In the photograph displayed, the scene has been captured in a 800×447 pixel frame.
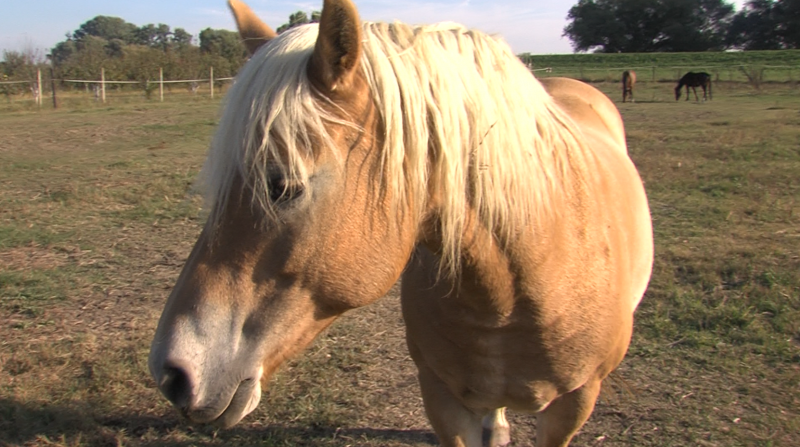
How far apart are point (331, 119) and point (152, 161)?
27.2 ft

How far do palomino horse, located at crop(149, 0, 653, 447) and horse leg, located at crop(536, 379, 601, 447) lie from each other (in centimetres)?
49

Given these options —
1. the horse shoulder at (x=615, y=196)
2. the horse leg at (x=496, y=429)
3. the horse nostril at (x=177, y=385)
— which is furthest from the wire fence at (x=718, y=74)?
the horse nostril at (x=177, y=385)

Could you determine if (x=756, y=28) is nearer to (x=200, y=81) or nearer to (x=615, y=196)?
(x=200, y=81)

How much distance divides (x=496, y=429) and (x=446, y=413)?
0.51m

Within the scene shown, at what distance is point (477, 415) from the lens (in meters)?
2.18

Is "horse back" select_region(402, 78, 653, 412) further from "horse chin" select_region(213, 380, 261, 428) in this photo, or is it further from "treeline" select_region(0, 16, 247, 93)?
"treeline" select_region(0, 16, 247, 93)

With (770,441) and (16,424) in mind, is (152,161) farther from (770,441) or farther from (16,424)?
(770,441)

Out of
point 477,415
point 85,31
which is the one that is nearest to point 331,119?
point 477,415

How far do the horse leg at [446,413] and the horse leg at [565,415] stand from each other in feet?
0.81

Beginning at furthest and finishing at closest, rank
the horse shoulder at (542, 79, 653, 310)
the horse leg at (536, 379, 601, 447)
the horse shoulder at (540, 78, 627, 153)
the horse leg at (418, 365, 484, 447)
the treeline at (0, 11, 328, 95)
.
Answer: the treeline at (0, 11, 328, 95), the horse shoulder at (540, 78, 627, 153), the horse leg at (418, 365, 484, 447), the horse leg at (536, 379, 601, 447), the horse shoulder at (542, 79, 653, 310)

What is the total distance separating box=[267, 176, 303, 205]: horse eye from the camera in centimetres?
114

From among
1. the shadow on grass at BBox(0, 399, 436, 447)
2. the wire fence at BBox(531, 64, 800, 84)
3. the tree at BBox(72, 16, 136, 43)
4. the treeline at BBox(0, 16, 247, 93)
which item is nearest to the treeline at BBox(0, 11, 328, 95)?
the treeline at BBox(0, 16, 247, 93)

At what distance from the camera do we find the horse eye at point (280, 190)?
1.14 metres

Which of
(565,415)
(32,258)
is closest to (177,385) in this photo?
(565,415)
